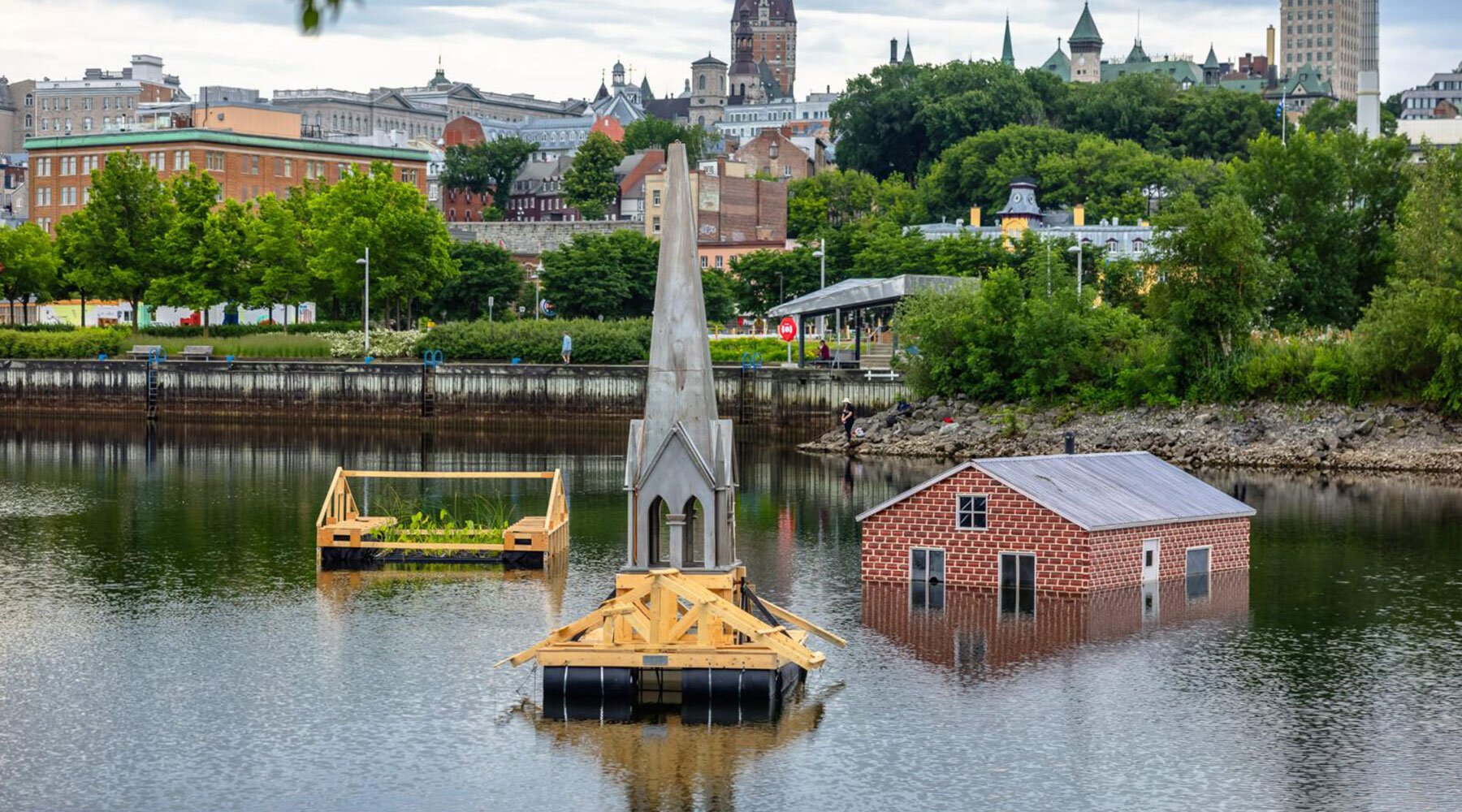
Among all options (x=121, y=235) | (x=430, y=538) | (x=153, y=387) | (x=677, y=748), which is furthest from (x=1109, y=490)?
(x=121, y=235)

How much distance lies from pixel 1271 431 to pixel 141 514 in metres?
44.5

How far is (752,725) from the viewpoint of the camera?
33.4 m

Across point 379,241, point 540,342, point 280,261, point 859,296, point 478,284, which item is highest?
point 379,241

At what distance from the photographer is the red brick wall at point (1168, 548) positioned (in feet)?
151

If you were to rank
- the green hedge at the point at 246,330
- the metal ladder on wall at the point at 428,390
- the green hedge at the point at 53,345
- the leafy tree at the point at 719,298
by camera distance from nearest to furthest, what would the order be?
the metal ladder on wall at the point at 428,390, the green hedge at the point at 53,345, the green hedge at the point at 246,330, the leafy tree at the point at 719,298

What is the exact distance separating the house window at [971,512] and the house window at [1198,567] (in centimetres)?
528

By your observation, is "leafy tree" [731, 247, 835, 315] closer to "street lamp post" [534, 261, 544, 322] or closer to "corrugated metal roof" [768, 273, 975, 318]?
"street lamp post" [534, 261, 544, 322]

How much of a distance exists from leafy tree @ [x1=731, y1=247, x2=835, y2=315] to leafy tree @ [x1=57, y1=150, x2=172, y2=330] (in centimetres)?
4061

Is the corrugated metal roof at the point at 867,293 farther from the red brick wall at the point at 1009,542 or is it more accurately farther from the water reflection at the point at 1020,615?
the water reflection at the point at 1020,615

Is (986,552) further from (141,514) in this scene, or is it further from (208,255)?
(208,255)

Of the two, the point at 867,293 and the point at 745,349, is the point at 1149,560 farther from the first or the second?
the point at 745,349

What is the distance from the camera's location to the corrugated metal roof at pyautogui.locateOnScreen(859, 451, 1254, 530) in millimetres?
45656

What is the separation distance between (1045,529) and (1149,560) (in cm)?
326

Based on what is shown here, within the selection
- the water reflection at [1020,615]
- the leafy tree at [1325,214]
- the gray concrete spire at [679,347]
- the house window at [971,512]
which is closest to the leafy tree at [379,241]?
the leafy tree at [1325,214]
